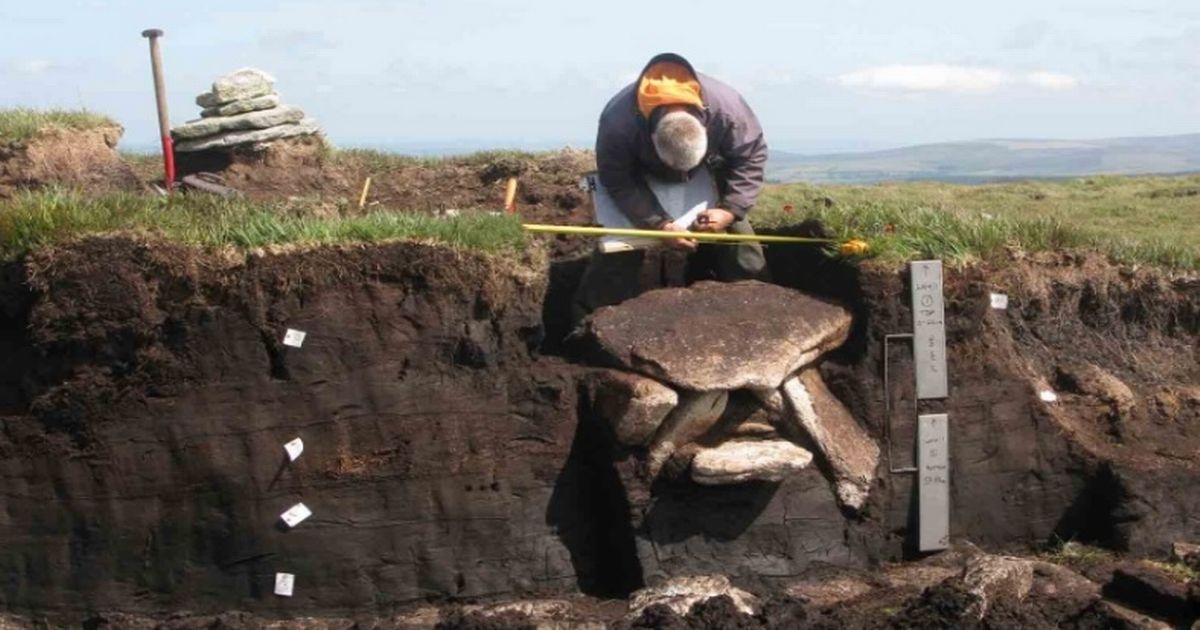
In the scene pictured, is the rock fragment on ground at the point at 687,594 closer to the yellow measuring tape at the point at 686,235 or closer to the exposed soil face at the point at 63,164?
the yellow measuring tape at the point at 686,235

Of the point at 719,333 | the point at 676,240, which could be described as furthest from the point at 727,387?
the point at 676,240

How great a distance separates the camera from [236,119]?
11.7 meters

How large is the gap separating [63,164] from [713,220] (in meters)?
5.64

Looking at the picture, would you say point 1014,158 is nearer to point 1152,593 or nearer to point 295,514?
point 1152,593

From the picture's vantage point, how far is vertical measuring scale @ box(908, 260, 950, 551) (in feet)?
26.0

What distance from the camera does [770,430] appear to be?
7.70 meters

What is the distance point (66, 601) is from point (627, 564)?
2.77 m

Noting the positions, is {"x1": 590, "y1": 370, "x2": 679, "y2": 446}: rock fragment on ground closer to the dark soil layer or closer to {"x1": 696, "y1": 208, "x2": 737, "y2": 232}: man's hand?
the dark soil layer

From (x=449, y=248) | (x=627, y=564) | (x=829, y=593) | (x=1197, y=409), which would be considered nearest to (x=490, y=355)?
(x=449, y=248)

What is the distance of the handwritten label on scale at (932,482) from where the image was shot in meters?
7.91

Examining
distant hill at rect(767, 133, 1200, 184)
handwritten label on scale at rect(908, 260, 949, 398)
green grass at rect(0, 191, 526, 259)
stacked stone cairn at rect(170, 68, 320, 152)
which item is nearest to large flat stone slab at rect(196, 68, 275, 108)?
stacked stone cairn at rect(170, 68, 320, 152)

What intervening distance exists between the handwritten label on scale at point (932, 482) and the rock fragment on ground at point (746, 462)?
2.48 feet

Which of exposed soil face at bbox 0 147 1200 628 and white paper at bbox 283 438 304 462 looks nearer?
exposed soil face at bbox 0 147 1200 628

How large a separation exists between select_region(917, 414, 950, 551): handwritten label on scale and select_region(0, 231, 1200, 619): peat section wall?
0.33 ft
